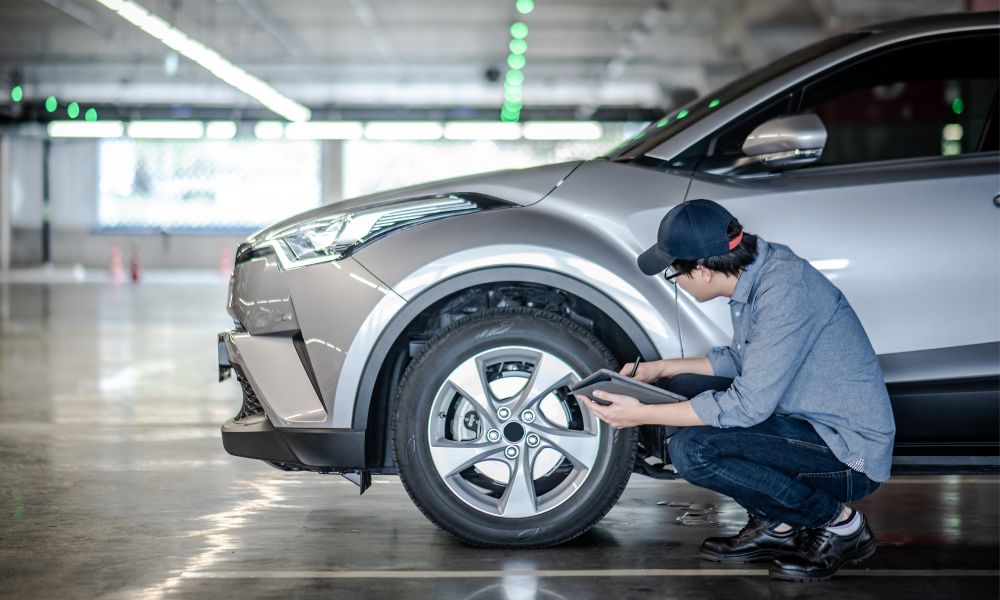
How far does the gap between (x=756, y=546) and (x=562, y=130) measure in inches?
820

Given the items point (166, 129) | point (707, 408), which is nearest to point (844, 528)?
point (707, 408)

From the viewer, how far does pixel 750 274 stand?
9.29 ft

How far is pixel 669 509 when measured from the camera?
387 cm

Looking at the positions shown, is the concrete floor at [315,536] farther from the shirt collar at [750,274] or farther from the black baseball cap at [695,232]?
the black baseball cap at [695,232]

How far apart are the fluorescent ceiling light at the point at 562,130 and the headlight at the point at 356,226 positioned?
2029cm

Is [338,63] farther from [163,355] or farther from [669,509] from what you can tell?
[669,509]

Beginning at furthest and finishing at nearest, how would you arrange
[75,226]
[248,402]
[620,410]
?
[75,226] < [248,402] < [620,410]

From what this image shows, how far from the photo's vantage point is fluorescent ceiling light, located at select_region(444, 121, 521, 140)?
23094mm

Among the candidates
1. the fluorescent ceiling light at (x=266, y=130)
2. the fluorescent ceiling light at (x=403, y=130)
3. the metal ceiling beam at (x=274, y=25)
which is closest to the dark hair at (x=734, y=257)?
the metal ceiling beam at (x=274, y=25)

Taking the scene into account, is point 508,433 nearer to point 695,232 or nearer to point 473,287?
point 473,287

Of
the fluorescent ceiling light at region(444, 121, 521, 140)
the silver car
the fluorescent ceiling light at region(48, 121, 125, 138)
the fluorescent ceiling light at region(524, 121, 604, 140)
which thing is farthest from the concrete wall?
the silver car

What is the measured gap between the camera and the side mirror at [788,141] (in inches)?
116

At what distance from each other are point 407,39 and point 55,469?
1713cm

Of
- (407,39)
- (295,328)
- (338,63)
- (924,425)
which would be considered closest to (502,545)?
(295,328)
